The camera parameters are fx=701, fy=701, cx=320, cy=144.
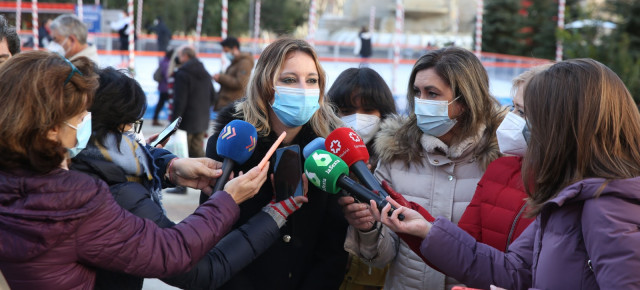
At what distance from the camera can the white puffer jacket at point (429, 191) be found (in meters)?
3.12

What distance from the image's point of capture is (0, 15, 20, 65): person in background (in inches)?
150

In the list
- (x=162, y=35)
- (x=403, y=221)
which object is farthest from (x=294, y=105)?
(x=162, y=35)

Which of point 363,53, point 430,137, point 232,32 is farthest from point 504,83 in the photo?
point 232,32

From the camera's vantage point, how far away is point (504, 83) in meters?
17.8

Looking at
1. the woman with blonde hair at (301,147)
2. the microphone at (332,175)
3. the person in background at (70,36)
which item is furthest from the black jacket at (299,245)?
the person in background at (70,36)

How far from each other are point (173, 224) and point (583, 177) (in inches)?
51.3

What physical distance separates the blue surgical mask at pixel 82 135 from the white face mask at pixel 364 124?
2.13 meters

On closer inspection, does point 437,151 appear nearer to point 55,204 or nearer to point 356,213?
point 356,213

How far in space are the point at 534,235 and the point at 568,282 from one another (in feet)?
1.47

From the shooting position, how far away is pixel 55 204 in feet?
6.43

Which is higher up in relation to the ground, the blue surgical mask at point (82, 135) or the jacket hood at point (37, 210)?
the blue surgical mask at point (82, 135)

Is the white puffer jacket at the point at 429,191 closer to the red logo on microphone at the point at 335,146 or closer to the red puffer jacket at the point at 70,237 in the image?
the red logo on microphone at the point at 335,146

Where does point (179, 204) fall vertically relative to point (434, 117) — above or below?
below

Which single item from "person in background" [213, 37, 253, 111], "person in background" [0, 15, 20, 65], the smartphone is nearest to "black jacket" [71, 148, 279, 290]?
the smartphone
